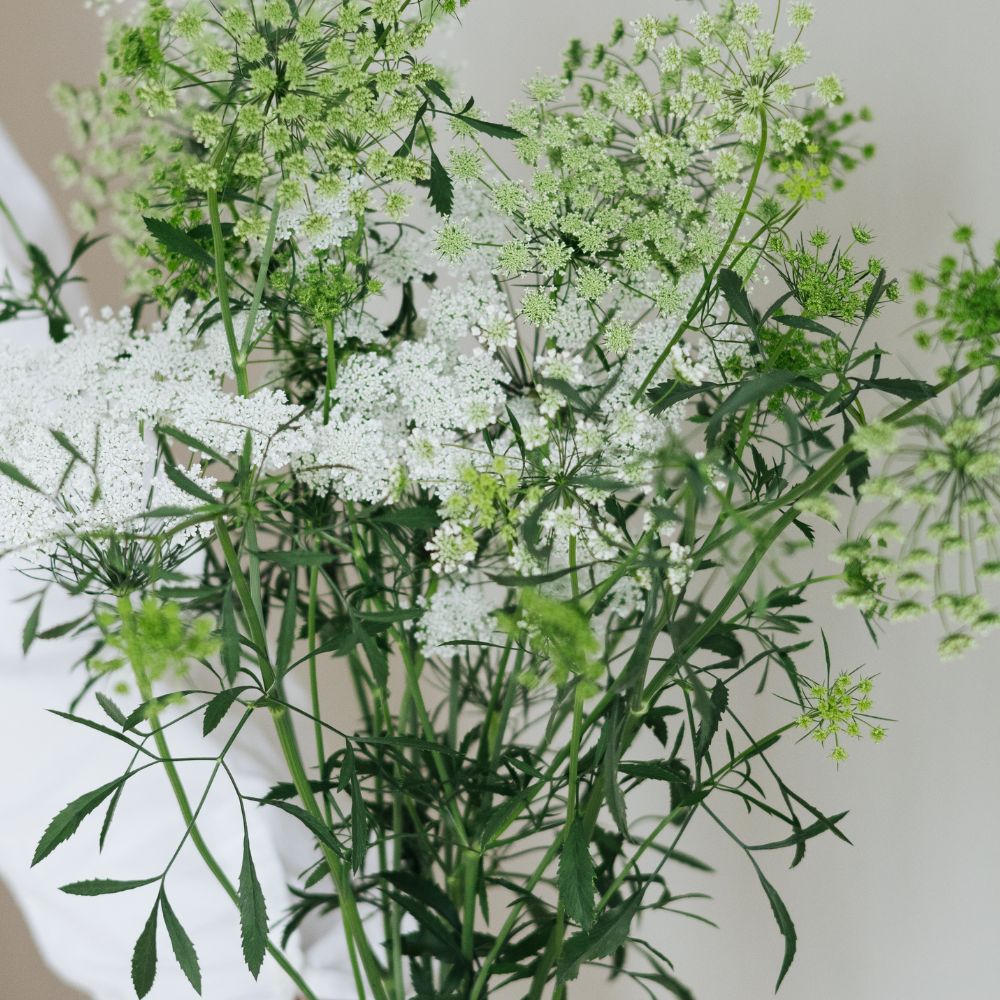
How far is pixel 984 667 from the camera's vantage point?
2.64 ft

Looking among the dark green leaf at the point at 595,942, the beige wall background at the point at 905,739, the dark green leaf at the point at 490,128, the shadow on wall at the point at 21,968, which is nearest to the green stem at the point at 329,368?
the dark green leaf at the point at 490,128

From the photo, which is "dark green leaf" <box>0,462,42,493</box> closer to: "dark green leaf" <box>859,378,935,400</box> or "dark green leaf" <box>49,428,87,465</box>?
"dark green leaf" <box>49,428,87,465</box>

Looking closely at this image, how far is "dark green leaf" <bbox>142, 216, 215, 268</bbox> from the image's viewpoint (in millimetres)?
610

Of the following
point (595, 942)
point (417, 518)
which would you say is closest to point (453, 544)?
point (417, 518)

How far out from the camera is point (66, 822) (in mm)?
572

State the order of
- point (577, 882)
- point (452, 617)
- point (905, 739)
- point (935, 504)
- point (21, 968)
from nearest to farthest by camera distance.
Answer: point (935, 504), point (577, 882), point (452, 617), point (905, 739), point (21, 968)

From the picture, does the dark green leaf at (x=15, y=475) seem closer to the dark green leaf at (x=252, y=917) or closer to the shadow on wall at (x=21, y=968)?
the dark green leaf at (x=252, y=917)

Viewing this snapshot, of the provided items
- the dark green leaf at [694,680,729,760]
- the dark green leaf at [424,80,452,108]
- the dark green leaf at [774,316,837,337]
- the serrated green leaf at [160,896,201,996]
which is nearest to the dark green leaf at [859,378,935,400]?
the dark green leaf at [774,316,837,337]

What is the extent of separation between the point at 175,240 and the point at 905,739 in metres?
0.74

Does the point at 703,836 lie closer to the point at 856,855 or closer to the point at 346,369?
the point at 856,855

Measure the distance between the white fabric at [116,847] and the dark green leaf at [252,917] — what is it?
372mm

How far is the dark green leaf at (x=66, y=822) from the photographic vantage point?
0.56 meters

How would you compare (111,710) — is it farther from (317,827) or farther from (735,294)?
(735,294)

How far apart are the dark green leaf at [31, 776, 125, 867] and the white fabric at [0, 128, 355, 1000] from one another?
379 mm
